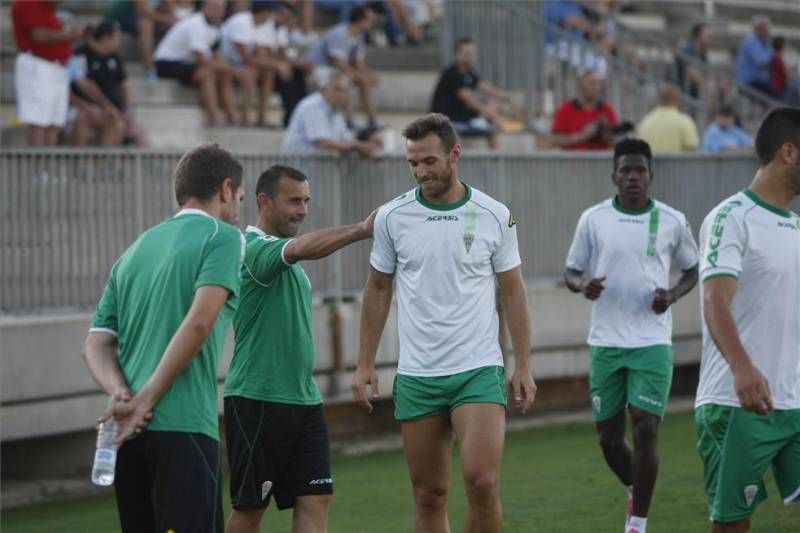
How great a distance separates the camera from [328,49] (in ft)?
66.9

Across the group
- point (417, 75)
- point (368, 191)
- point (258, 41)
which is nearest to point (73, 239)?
point (368, 191)

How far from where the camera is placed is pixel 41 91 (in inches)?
641

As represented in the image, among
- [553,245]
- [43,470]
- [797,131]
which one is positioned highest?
[797,131]

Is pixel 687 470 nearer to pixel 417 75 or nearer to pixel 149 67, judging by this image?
pixel 149 67

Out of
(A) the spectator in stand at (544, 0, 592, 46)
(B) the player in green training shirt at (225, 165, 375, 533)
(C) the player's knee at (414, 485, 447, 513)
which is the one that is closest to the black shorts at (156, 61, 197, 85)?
(A) the spectator in stand at (544, 0, 592, 46)

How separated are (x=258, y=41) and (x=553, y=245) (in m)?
4.54

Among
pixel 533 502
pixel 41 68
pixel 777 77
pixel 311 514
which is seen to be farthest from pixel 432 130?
pixel 777 77

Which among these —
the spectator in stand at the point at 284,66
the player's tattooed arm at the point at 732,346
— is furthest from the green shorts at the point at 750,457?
the spectator in stand at the point at 284,66

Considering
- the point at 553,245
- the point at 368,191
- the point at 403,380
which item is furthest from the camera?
the point at 553,245

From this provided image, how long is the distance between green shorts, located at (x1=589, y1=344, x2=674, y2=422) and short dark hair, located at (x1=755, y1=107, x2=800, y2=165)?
134 inches

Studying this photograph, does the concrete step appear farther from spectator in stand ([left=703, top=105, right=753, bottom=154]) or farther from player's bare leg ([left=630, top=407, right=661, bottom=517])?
player's bare leg ([left=630, top=407, right=661, bottom=517])

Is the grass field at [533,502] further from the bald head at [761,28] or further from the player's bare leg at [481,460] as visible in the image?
the bald head at [761,28]

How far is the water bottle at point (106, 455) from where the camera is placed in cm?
630

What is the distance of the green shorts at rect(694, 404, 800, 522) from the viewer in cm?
751
